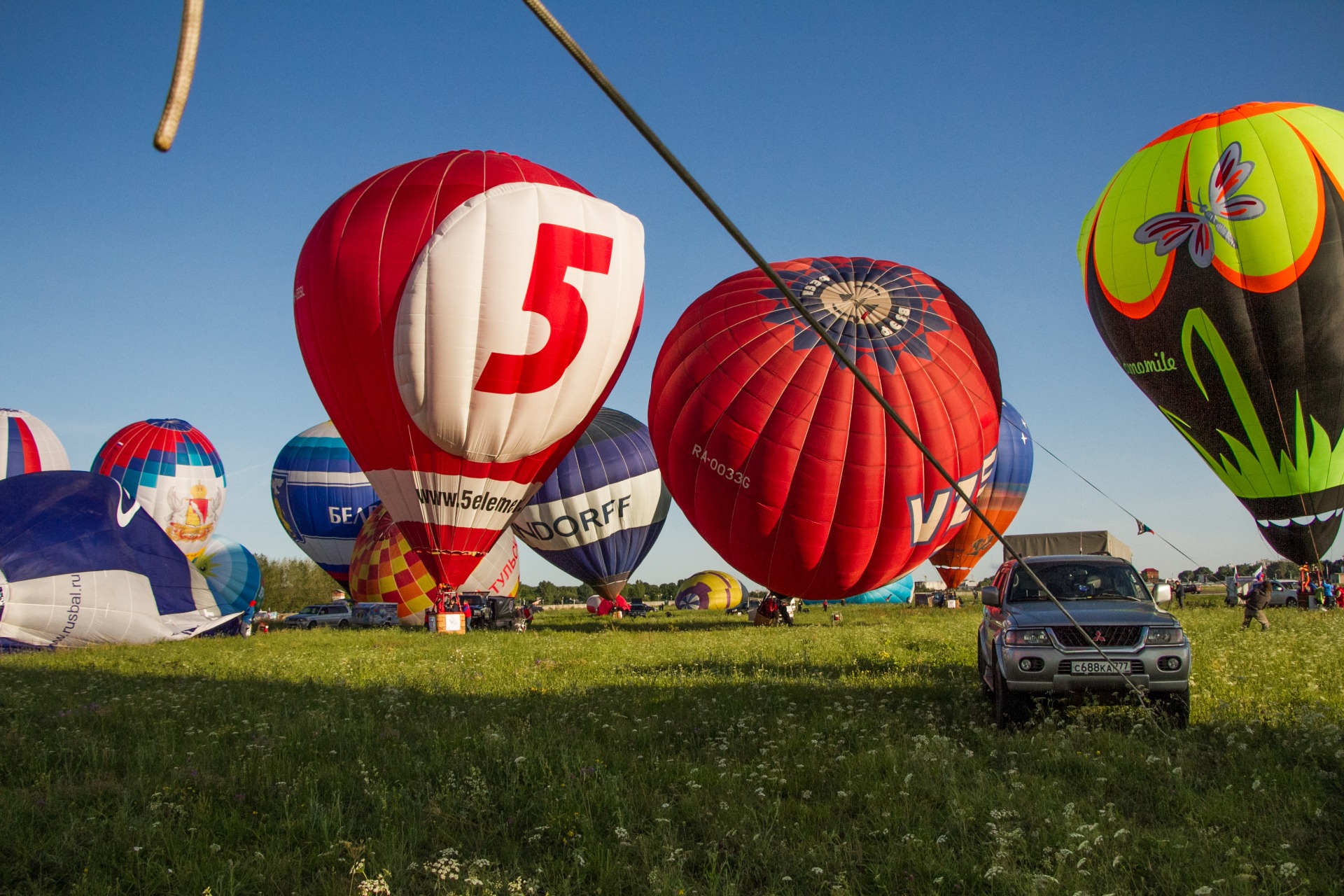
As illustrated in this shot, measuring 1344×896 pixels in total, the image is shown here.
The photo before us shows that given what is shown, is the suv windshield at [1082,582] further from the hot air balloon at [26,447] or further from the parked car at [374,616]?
the hot air balloon at [26,447]

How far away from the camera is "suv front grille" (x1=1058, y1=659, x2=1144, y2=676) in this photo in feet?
26.1

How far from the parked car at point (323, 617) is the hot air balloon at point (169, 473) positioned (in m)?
5.25

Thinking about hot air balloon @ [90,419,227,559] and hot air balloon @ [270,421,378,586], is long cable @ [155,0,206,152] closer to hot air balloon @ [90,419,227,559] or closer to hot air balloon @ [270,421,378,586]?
hot air balloon @ [270,421,378,586]

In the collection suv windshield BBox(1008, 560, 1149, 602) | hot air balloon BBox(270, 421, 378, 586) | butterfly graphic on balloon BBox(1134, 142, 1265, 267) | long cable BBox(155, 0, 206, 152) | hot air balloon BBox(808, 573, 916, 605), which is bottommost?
hot air balloon BBox(808, 573, 916, 605)

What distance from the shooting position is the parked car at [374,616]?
34.6 metres

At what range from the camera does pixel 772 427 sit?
20156mm

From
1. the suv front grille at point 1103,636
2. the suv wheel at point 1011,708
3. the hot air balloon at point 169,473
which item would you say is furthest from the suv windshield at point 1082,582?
the hot air balloon at point 169,473

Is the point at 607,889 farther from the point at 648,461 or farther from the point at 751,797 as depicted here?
the point at 648,461

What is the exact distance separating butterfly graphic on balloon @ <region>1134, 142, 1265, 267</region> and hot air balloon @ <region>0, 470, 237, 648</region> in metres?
24.3

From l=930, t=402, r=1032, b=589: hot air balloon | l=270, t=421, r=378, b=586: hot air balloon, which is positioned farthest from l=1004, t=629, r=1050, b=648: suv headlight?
l=270, t=421, r=378, b=586: hot air balloon

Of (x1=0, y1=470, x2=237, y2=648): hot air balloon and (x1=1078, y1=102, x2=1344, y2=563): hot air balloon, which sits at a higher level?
(x1=1078, y1=102, x2=1344, y2=563): hot air balloon

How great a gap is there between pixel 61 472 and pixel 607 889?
65.9 feet

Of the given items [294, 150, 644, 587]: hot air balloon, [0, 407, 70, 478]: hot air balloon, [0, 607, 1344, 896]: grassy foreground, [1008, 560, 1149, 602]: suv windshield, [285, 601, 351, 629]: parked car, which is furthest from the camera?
[285, 601, 351, 629]: parked car

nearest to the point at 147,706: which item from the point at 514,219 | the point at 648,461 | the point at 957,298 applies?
the point at 514,219
